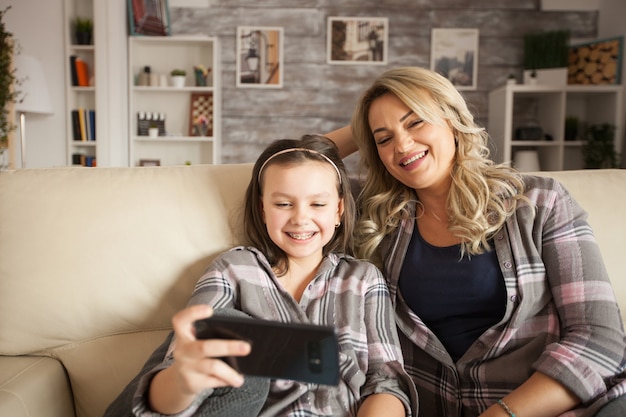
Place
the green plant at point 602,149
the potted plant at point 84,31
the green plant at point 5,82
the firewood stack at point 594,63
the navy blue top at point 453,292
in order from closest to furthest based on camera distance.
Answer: the navy blue top at point 453,292 < the green plant at point 5,82 < the green plant at point 602,149 < the firewood stack at point 594,63 < the potted plant at point 84,31

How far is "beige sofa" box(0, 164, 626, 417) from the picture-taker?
4.49 ft

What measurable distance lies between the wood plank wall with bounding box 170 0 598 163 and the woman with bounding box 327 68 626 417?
3.31m

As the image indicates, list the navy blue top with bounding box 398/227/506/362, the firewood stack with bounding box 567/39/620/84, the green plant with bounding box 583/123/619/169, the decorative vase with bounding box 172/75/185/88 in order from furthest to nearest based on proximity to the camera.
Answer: the decorative vase with bounding box 172/75/185/88
the firewood stack with bounding box 567/39/620/84
the green plant with bounding box 583/123/619/169
the navy blue top with bounding box 398/227/506/362

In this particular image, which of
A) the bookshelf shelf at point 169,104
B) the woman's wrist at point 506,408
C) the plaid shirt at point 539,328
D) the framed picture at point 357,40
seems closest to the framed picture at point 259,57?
the bookshelf shelf at point 169,104

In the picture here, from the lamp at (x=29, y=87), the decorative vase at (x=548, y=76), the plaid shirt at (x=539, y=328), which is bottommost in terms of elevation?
the plaid shirt at (x=539, y=328)

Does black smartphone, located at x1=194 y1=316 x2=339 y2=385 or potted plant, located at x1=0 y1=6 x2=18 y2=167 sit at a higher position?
potted plant, located at x1=0 y1=6 x2=18 y2=167

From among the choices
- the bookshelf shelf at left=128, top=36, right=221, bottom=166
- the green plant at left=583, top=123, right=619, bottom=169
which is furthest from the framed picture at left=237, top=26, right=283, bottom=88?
the green plant at left=583, top=123, right=619, bottom=169

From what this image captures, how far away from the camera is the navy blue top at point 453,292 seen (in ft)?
4.39

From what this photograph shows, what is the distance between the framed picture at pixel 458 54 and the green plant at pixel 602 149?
103 centimetres

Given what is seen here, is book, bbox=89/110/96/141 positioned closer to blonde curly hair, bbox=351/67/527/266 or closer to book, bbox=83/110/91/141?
book, bbox=83/110/91/141

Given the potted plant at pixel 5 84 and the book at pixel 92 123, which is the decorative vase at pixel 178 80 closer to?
the book at pixel 92 123

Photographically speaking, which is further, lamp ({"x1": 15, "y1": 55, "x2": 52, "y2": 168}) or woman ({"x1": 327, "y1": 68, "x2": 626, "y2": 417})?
lamp ({"x1": 15, "y1": 55, "x2": 52, "y2": 168})

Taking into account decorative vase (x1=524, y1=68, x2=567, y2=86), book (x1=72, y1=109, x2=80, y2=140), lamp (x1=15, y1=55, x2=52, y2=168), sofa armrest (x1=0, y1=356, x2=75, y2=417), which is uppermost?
decorative vase (x1=524, y1=68, x2=567, y2=86)

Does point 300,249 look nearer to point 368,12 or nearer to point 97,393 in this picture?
point 97,393
